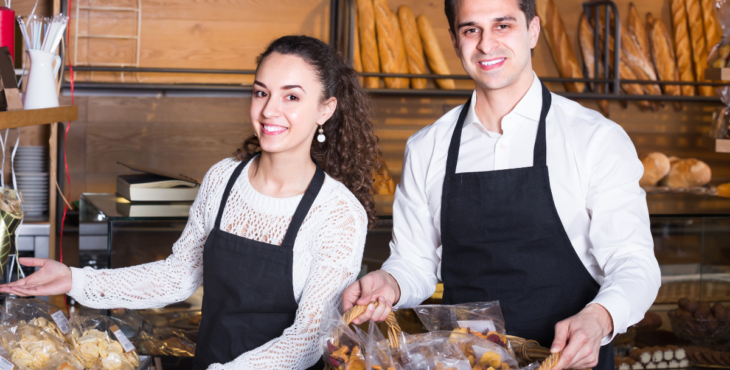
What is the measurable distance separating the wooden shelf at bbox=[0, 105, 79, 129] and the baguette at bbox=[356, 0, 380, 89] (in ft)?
3.94

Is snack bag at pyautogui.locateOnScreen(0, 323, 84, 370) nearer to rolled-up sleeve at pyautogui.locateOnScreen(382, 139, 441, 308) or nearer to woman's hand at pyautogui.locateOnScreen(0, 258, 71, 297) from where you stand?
woman's hand at pyautogui.locateOnScreen(0, 258, 71, 297)

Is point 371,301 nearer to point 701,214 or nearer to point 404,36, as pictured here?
point 701,214

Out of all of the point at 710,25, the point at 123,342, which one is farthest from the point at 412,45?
the point at 123,342

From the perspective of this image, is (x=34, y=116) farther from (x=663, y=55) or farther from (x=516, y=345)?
(x=663, y=55)

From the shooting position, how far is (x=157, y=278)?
132 centimetres

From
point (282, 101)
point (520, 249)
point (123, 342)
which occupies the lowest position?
point (123, 342)

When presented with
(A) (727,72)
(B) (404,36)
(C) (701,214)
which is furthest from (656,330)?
(B) (404,36)

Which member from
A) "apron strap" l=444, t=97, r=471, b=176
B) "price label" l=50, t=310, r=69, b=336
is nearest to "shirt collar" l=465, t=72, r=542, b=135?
"apron strap" l=444, t=97, r=471, b=176

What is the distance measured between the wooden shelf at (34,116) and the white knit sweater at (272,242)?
31 cm

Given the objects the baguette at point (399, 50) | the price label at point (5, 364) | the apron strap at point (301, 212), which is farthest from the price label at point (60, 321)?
the baguette at point (399, 50)

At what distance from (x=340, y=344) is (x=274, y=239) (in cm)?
32

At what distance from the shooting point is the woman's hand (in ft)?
3.92

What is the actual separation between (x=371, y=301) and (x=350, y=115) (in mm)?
462

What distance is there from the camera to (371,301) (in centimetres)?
102
